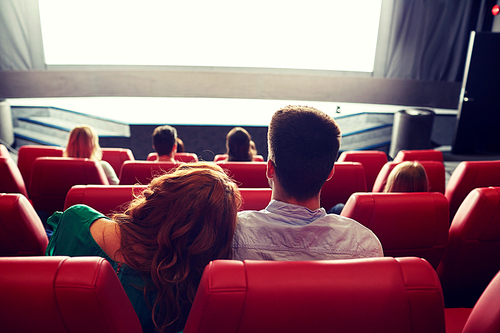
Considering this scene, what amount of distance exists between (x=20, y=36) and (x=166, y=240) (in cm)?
673

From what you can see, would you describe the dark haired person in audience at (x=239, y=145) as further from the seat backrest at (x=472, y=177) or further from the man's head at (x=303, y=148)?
the man's head at (x=303, y=148)

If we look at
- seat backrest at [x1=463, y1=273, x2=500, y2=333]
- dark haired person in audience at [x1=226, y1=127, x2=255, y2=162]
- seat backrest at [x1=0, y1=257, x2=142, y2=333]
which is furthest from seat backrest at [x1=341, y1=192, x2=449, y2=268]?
dark haired person in audience at [x1=226, y1=127, x2=255, y2=162]

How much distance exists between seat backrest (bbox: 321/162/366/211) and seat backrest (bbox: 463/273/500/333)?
1.25m

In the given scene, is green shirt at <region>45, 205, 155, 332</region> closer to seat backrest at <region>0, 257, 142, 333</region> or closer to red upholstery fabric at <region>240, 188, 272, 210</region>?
seat backrest at <region>0, 257, 142, 333</region>

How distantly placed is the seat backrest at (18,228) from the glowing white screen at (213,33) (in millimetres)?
5671

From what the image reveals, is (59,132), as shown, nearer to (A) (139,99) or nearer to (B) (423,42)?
(A) (139,99)

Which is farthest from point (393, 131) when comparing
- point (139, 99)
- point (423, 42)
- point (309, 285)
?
point (309, 285)

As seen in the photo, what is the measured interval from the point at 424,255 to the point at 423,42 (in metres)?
5.70

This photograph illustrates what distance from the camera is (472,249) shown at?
1.49m

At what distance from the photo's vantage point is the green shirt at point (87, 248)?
85cm

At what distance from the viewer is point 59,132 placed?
5.52m

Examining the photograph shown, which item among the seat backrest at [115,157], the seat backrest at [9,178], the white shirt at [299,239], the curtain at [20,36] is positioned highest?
the curtain at [20,36]

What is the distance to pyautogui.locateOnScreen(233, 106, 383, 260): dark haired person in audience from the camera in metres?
0.87

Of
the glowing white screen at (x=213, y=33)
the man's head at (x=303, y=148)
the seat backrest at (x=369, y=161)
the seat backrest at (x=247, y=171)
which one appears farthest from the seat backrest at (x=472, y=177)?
the glowing white screen at (x=213, y=33)
